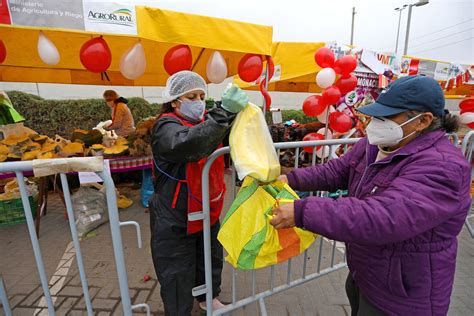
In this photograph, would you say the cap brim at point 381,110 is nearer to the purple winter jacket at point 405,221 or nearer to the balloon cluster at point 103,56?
the purple winter jacket at point 405,221

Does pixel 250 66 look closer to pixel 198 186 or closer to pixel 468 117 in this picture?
pixel 198 186

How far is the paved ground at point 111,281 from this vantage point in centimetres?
237

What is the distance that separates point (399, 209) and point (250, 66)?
135 inches

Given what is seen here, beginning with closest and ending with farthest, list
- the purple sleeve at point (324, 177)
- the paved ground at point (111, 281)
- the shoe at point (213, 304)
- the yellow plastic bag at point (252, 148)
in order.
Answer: the yellow plastic bag at point (252, 148), the purple sleeve at point (324, 177), the shoe at point (213, 304), the paved ground at point (111, 281)

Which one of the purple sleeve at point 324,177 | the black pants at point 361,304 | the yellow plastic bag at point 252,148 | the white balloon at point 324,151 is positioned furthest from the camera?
the white balloon at point 324,151

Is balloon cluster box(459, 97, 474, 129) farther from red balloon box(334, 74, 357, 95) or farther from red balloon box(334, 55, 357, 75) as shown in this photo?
red balloon box(334, 55, 357, 75)

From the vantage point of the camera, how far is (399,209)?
971 millimetres

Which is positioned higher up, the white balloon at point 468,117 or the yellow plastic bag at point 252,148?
the yellow plastic bag at point 252,148

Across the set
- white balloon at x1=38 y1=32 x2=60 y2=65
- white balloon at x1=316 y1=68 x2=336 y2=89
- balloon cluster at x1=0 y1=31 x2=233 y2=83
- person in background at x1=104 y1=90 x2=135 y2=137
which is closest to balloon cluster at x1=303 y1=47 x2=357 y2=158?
white balloon at x1=316 y1=68 x2=336 y2=89

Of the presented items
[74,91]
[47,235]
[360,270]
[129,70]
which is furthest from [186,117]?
[74,91]

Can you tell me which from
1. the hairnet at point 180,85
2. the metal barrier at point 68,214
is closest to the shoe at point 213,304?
the metal barrier at point 68,214

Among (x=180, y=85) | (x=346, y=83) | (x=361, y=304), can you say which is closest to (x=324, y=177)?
(x=361, y=304)

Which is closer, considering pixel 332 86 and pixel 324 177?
pixel 324 177

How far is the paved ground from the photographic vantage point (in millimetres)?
2371
